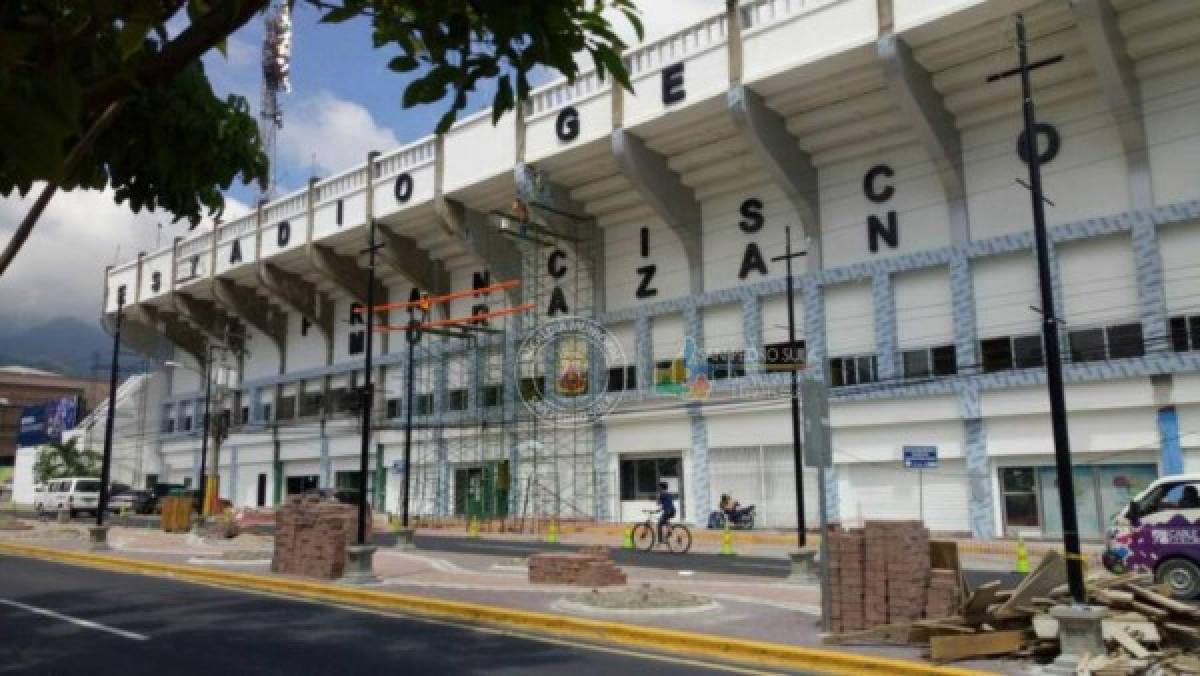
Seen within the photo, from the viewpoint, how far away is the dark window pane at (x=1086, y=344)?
27.4 metres

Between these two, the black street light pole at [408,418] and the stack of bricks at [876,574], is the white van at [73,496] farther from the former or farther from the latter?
the stack of bricks at [876,574]

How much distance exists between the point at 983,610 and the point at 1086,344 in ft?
67.2

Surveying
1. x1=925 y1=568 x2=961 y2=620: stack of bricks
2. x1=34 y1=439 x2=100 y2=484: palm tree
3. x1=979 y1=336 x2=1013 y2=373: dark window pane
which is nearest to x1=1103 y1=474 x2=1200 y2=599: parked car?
x1=925 y1=568 x2=961 y2=620: stack of bricks

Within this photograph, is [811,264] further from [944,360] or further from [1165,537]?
[1165,537]

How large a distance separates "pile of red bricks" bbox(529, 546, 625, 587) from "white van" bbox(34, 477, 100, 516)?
39728mm

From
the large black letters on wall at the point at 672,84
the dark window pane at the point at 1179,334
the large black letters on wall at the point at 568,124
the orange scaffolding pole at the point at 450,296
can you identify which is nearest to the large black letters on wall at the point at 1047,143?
the dark window pane at the point at 1179,334

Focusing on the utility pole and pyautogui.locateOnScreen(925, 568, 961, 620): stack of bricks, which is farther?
pyautogui.locateOnScreen(925, 568, 961, 620): stack of bricks

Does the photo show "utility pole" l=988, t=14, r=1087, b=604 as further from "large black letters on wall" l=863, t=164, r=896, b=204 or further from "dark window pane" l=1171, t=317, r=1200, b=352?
"large black letters on wall" l=863, t=164, r=896, b=204

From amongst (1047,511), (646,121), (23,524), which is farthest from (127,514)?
(1047,511)

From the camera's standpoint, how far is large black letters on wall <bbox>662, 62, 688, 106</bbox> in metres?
33.7

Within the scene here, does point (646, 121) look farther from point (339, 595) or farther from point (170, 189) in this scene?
point (170, 189)

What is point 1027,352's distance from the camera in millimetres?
28688

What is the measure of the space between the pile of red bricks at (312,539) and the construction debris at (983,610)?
33.1 feet

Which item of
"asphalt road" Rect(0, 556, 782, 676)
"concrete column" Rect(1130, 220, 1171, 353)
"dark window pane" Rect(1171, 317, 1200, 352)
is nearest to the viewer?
"asphalt road" Rect(0, 556, 782, 676)
